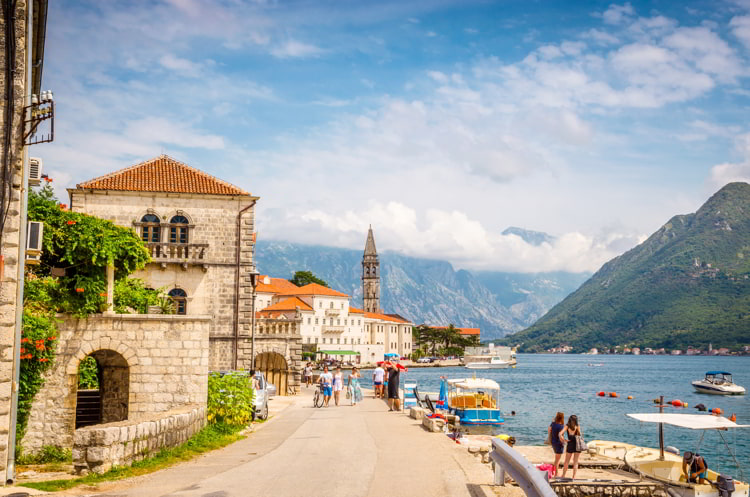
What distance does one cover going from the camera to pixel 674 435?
133 ft

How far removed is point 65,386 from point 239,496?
922 cm

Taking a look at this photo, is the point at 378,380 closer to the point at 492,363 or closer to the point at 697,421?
the point at 697,421

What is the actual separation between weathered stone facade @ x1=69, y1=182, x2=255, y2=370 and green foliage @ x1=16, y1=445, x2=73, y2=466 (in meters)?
17.1

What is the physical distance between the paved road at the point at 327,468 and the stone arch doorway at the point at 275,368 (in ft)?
62.4

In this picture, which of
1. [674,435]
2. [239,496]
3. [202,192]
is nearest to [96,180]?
[202,192]

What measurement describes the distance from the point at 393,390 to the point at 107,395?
1214 centimetres

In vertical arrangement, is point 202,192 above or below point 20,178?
above

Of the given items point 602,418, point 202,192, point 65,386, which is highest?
point 202,192

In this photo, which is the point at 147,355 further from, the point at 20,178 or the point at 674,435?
the point at 674,435

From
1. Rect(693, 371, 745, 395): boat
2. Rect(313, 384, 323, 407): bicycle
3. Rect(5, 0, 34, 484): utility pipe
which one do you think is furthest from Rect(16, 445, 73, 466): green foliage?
Rect(693, 371, 745, 395): boat

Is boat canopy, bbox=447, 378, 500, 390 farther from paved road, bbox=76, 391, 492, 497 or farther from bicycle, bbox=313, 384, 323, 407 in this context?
paved road, bbox=76, 391, 492, 497

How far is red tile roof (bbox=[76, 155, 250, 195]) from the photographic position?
1366 inches

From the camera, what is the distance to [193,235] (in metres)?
35.1

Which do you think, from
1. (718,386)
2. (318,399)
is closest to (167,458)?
(318,399)
